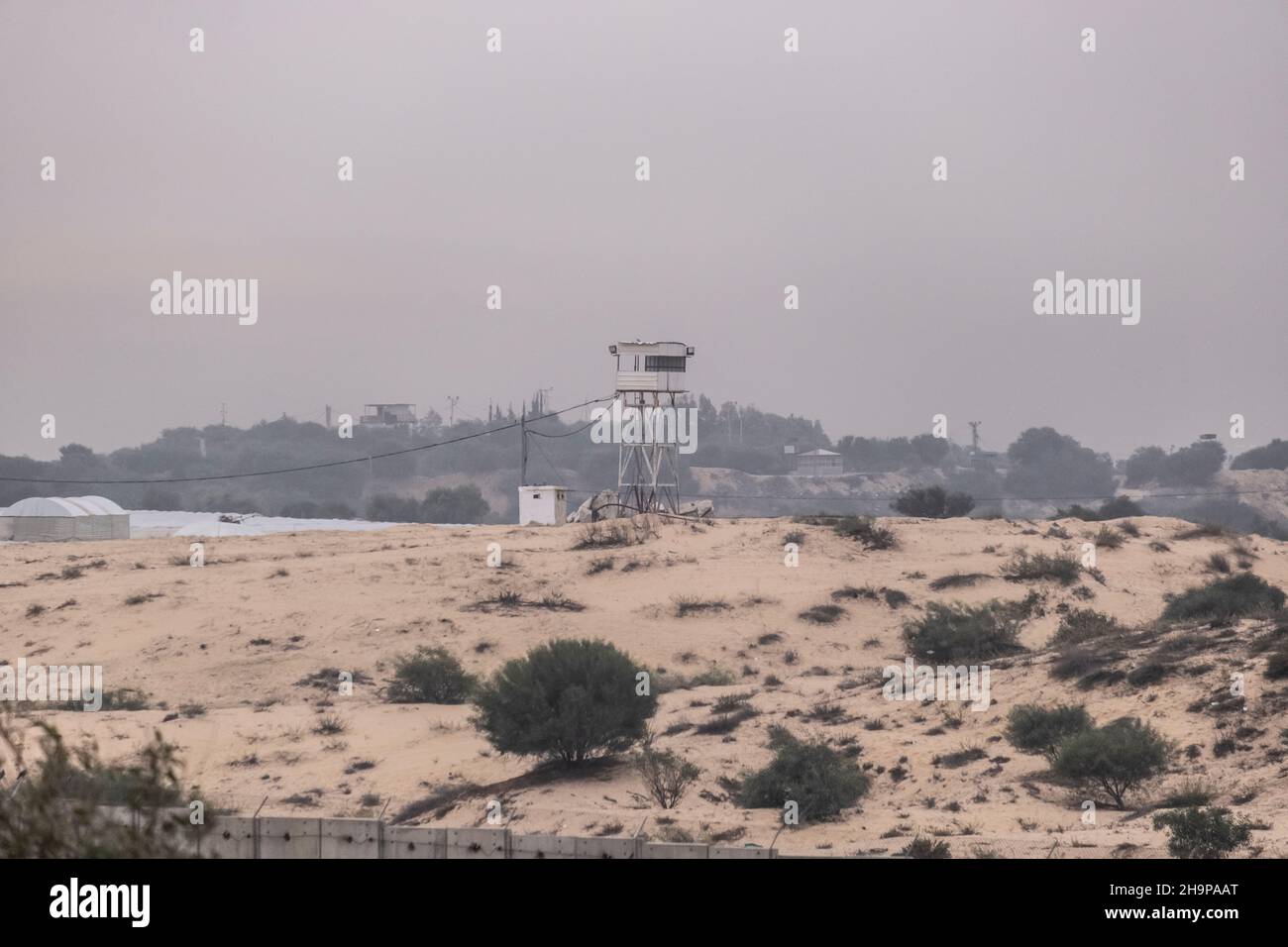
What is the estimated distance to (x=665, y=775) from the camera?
18.7 meters

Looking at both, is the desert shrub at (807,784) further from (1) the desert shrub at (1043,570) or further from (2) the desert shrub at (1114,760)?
(1) the desert shrub at (1043,570)

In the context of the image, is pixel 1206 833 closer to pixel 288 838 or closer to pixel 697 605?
pixel 288 838

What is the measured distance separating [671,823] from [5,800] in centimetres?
851

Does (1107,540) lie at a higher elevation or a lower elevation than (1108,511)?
lower

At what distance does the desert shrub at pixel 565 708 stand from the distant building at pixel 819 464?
130521mm

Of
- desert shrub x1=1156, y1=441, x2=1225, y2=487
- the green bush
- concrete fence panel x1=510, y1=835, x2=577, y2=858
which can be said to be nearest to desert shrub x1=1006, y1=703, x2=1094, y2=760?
concrete fence panel x1=510, y1=835, x2=577, y2=858

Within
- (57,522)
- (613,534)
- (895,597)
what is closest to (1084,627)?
(895,597)

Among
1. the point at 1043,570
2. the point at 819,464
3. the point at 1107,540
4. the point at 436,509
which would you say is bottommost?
the point at 1043,570

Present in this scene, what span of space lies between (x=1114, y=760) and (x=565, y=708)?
773cm

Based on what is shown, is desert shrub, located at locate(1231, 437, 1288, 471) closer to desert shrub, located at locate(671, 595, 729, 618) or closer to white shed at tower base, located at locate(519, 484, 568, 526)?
white shed at tower base, located at locate(519, 484, 568, 526)

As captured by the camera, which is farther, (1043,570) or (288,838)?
(1043,570)

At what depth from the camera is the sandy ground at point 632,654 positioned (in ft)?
55.8

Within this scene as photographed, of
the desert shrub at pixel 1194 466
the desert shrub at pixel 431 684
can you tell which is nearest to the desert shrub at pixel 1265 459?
the desert shrub at pixel 1194 466
